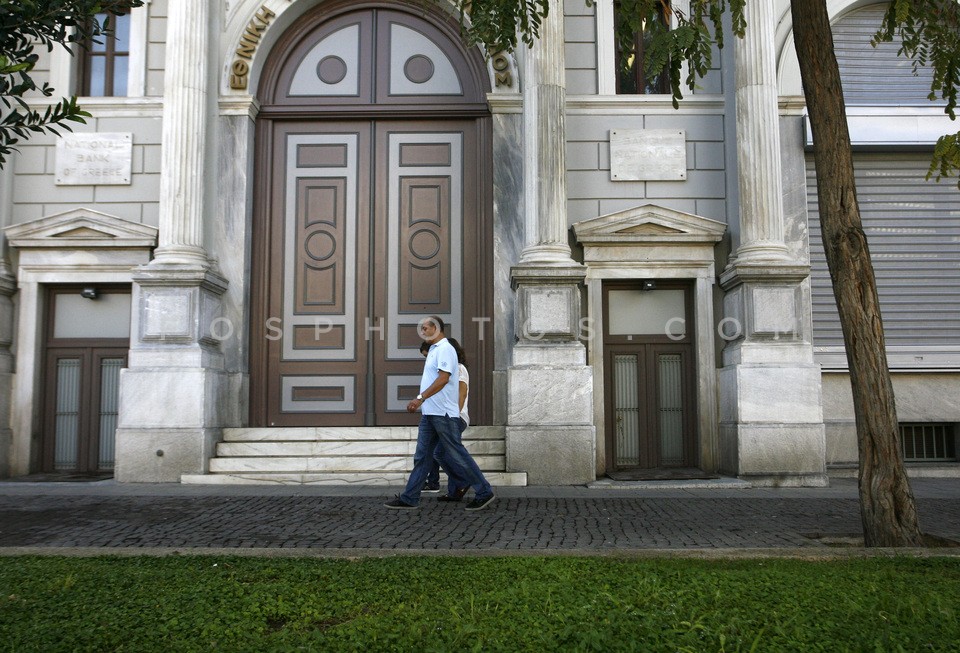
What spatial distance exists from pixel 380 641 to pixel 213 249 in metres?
9.13

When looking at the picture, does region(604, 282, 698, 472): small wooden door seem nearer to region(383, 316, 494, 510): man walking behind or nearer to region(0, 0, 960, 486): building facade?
region(0, 0, 960, 486): building facade

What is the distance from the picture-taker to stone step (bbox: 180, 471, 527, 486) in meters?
10.3

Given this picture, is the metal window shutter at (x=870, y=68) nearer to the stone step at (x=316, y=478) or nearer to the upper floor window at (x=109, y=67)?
the stone step at (x=316, y=478)

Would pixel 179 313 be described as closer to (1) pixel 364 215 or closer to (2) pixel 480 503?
(1) pixel 364 215

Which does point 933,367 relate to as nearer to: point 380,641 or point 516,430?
point 516,430

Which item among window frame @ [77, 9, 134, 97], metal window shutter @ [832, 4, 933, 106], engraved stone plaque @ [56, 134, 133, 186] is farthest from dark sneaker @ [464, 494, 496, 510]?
metal window shutter @ [832, 4, 933, 106]

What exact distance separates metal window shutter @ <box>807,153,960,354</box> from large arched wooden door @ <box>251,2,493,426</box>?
4877mm

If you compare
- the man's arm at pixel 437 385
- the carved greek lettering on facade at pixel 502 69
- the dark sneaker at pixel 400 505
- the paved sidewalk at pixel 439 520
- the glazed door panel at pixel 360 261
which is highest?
the carved greek lettering on facade at pixel 502 69

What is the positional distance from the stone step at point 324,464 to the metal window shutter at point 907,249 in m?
5.24

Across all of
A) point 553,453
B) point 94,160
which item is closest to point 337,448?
point 553,453

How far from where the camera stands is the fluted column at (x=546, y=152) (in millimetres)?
10984

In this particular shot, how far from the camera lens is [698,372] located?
38.3 feet

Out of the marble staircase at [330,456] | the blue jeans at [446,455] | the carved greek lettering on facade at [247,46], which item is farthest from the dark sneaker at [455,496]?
the carved greek lettering on facade at [247,46]

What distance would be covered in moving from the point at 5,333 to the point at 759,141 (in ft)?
34.5
